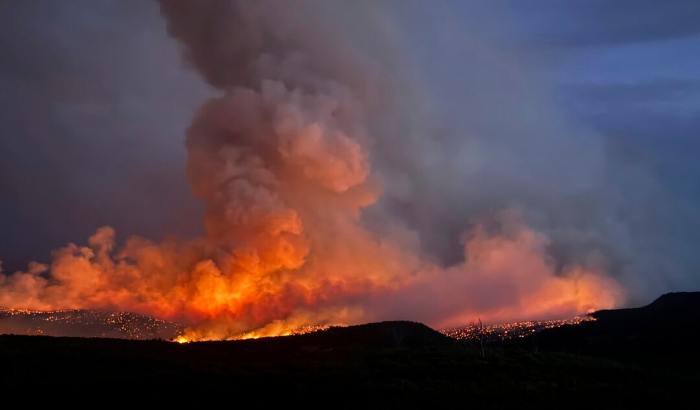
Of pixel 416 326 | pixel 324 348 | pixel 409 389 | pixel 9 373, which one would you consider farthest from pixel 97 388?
pixel 416 326

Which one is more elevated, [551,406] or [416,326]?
[416,326]

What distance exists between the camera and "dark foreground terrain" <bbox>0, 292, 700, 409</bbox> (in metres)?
41.1

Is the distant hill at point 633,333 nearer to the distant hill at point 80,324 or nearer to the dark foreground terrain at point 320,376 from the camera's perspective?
the dark foreground terrain at point 320,376

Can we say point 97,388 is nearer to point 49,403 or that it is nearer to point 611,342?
point 49,403

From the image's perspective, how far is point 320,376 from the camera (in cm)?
5181

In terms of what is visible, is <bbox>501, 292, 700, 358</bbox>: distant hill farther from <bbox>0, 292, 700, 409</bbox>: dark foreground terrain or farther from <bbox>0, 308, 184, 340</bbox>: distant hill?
<bbox>0, 308, 184, 340</bbox>: distant hill

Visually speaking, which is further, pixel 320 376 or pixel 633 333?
pixel 633 333

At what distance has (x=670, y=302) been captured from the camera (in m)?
158

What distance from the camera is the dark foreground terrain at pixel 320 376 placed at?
1618 inches

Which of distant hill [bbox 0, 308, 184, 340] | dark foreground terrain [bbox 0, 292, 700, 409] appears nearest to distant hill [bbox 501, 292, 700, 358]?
dark foreground terrain [bbox 0, 292, 700, 409]

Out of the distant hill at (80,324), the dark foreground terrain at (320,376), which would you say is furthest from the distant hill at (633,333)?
the distant hill at (80,324)

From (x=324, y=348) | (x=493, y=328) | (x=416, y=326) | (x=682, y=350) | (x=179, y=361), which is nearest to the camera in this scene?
(x=179, y=361)

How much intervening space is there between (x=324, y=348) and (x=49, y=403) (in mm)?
46662

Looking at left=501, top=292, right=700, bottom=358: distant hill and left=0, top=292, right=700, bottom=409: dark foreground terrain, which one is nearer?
left=0, top=292, right=700, bottom=409: dark foreground terrain
